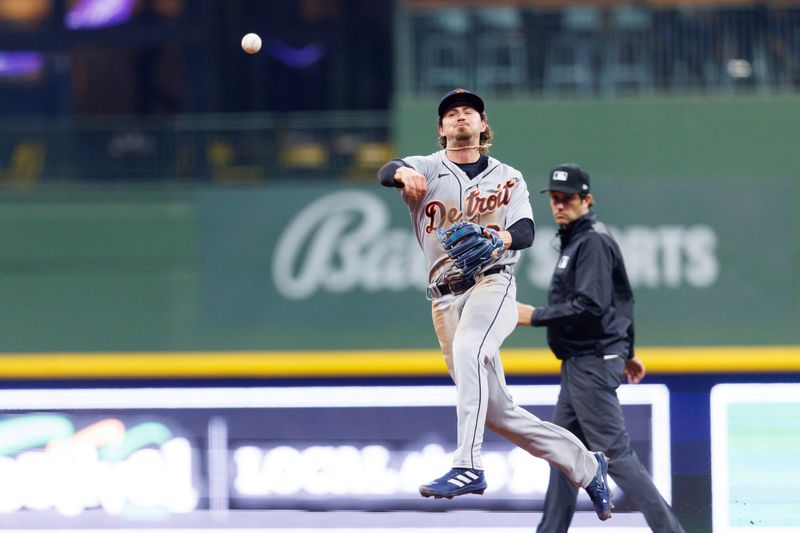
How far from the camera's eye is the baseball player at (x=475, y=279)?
Result: 4961 mm

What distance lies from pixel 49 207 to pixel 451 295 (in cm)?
1023

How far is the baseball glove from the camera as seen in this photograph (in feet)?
16.0

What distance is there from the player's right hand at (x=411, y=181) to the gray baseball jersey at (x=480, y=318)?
28 centimetres

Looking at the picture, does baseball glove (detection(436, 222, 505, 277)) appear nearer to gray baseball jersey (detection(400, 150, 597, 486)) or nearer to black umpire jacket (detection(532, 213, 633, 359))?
gray baseball jersey (detection(400, 150, 597, 486))

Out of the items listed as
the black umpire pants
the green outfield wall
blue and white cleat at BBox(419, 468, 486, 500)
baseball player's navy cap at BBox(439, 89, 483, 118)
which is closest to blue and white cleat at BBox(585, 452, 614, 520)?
the black umpire pants

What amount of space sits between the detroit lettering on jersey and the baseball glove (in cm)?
15

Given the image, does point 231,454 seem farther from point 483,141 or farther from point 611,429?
point 483,141

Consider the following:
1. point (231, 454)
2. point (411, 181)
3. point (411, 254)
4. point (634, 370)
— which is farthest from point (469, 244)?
point (411, 254)

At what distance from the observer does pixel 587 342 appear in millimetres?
5688

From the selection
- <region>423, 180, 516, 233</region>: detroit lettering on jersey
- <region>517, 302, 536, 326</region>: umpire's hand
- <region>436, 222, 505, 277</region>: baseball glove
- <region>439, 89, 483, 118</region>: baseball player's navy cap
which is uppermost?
<region>439, 89, 483, 118</region>: baseball player's navy cap

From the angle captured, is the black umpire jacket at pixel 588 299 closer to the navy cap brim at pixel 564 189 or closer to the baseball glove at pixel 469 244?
the navy cap brim at pixel 564 189

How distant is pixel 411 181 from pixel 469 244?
0.38 meters

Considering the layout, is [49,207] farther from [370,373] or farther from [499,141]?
[370,373]

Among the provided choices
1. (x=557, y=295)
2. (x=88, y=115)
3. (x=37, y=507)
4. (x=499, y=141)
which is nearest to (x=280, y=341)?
(x=499, y=141)
